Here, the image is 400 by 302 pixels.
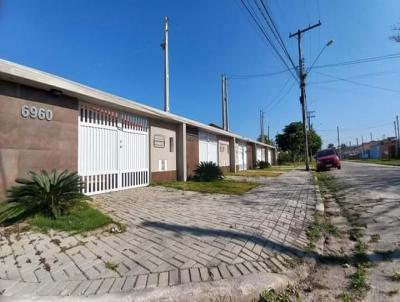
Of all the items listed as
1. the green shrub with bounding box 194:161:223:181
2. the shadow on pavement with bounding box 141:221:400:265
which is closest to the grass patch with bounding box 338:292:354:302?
the shadow on pavement with bounding box 141:221:400:265

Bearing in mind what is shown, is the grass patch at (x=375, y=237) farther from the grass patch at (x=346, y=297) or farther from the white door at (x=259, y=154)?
the white door at (x=259, y=154)

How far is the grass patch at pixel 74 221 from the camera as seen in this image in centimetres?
448

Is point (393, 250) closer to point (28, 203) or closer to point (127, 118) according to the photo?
point (28, 203)

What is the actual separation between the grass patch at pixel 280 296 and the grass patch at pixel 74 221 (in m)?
3.04

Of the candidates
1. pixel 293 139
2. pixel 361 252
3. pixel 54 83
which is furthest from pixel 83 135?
pixel 293 139

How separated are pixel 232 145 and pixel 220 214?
16.1m

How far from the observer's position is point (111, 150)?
8.80 meters

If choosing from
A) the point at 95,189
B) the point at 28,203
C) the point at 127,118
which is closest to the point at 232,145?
the point at 127,118

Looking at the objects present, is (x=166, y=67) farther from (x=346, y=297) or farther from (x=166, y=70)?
(x=346, y=297)

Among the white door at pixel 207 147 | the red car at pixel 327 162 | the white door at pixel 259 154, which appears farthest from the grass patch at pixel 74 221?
the white door at pixel 259 154

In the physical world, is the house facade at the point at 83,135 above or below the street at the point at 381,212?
above

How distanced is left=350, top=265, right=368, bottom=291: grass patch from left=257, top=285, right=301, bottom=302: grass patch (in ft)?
2.08

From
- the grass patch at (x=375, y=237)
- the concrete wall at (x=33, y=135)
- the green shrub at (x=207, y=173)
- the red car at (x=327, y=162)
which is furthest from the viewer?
the red car at (x=327, y=162)

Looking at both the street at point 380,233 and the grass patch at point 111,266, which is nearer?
the street at point 380,233
